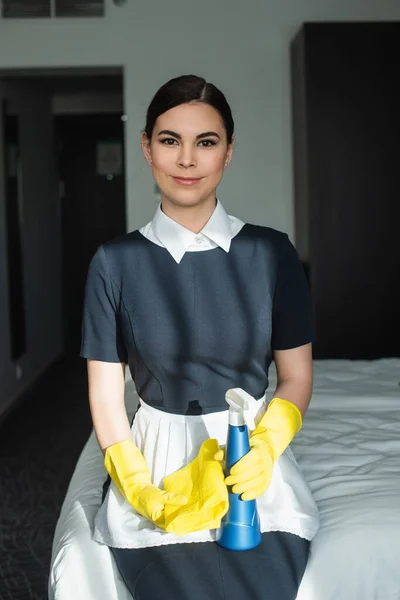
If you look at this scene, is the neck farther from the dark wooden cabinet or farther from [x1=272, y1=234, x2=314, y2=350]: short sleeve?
the dark wooden cabinet

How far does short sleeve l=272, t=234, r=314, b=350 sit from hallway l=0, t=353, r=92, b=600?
1321 mm

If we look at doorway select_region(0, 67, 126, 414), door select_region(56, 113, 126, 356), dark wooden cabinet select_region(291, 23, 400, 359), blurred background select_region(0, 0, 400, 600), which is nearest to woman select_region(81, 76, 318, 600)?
blurred background select_region(0, 0, 400, 600)

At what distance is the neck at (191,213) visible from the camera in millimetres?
1471

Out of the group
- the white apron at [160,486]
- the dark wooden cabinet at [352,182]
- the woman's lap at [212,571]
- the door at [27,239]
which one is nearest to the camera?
the woman's lap at [212,571]

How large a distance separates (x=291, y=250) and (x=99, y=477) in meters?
0.67

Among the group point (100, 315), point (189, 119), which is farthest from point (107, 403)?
point (189, 119)

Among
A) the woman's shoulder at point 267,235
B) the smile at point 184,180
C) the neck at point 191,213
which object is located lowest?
the woman's shoulder at point 267,235

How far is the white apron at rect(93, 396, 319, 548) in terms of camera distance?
127 centimetres

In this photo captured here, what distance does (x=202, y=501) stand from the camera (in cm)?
119

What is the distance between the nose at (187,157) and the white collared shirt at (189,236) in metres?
0.13

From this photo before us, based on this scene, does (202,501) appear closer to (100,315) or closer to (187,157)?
(100,315)

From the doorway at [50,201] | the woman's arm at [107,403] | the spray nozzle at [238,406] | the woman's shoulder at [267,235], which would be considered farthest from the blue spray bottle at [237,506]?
the doorway at [50,201]

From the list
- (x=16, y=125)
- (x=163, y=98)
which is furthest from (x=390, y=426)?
(x=16, y=125)

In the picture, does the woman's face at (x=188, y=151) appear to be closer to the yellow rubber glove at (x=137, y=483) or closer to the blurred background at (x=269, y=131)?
the yellow rubber glove at (x=137, y=483)
